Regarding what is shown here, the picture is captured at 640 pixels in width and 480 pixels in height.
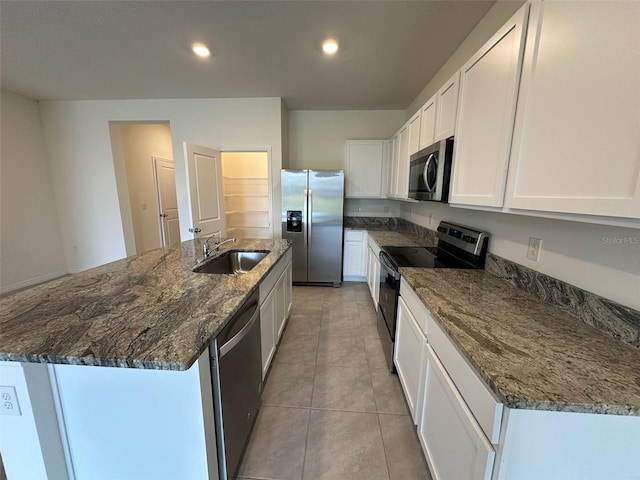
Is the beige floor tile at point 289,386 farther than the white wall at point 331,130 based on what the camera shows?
No

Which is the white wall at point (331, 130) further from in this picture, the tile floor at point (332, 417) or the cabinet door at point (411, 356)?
the cabinet door at point (411, 356)

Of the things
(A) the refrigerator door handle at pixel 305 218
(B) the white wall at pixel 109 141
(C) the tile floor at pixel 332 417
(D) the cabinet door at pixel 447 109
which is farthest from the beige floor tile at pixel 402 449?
(B) the white wall at pixel 109 141

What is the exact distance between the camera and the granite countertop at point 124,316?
76cm

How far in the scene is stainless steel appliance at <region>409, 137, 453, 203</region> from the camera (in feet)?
5.61

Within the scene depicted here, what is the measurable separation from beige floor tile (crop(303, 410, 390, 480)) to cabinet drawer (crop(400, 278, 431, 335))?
29.7 inches

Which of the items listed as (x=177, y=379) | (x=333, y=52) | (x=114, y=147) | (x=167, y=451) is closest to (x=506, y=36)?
(x=333, y=52)

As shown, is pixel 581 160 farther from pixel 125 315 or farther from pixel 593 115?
pixel 125 315

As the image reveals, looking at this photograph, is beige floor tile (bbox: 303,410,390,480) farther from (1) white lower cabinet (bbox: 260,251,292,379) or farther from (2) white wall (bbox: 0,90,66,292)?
(2) white wall (bbox: 0,90,66,292)

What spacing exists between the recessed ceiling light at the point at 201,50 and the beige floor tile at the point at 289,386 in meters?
2.93

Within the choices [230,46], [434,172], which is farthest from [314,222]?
[230,46]

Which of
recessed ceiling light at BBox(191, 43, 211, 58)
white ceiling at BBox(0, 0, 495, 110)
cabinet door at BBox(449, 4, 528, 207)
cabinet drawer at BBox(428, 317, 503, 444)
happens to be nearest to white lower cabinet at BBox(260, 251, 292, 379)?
cabinet drawer at BBox(428, 317, 503, 444)

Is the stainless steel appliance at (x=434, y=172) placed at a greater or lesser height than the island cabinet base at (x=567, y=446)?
greater

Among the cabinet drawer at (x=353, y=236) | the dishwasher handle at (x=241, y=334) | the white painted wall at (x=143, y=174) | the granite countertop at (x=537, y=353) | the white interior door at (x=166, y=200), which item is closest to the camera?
the granite countertop at (x=537, y=353)

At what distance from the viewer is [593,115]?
29.3 inches
